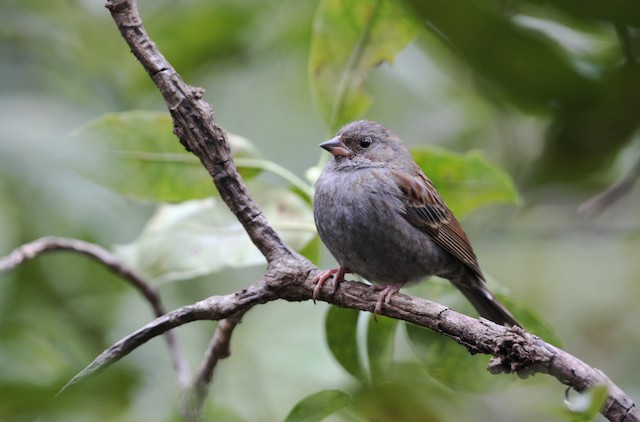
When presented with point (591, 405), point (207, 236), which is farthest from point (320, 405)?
point (207, 236)

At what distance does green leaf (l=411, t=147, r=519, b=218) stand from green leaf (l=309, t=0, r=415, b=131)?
324 millimetres

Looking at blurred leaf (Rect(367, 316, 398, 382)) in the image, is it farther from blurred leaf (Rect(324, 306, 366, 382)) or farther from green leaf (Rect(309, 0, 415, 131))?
green leaf (Rect(309, 0, 415, 131))

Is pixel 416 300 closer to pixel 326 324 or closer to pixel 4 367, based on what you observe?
pixel 326 324

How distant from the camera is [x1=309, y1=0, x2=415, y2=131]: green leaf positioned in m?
2.68

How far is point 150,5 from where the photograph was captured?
Result: 13.3 feet

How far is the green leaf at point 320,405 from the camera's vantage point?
170cm

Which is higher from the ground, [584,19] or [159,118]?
[159,118]

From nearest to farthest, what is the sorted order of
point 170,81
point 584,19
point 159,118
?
1. point 584,19
2. point 170,81
3. point 159,118

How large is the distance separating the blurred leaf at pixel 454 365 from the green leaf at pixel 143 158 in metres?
0.91

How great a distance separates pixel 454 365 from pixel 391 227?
0.94 m

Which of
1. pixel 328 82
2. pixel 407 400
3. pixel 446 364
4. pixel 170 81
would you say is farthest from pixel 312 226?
pixel 407 400

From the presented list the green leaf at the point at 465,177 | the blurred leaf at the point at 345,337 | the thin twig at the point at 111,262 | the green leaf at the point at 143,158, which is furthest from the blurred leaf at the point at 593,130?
the thin twig at the point at 111,262

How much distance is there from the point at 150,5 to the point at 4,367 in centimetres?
277

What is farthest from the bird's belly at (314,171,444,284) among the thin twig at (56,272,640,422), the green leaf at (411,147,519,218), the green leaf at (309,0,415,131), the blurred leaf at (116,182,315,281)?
the thin twig at (56,272,640,422)
